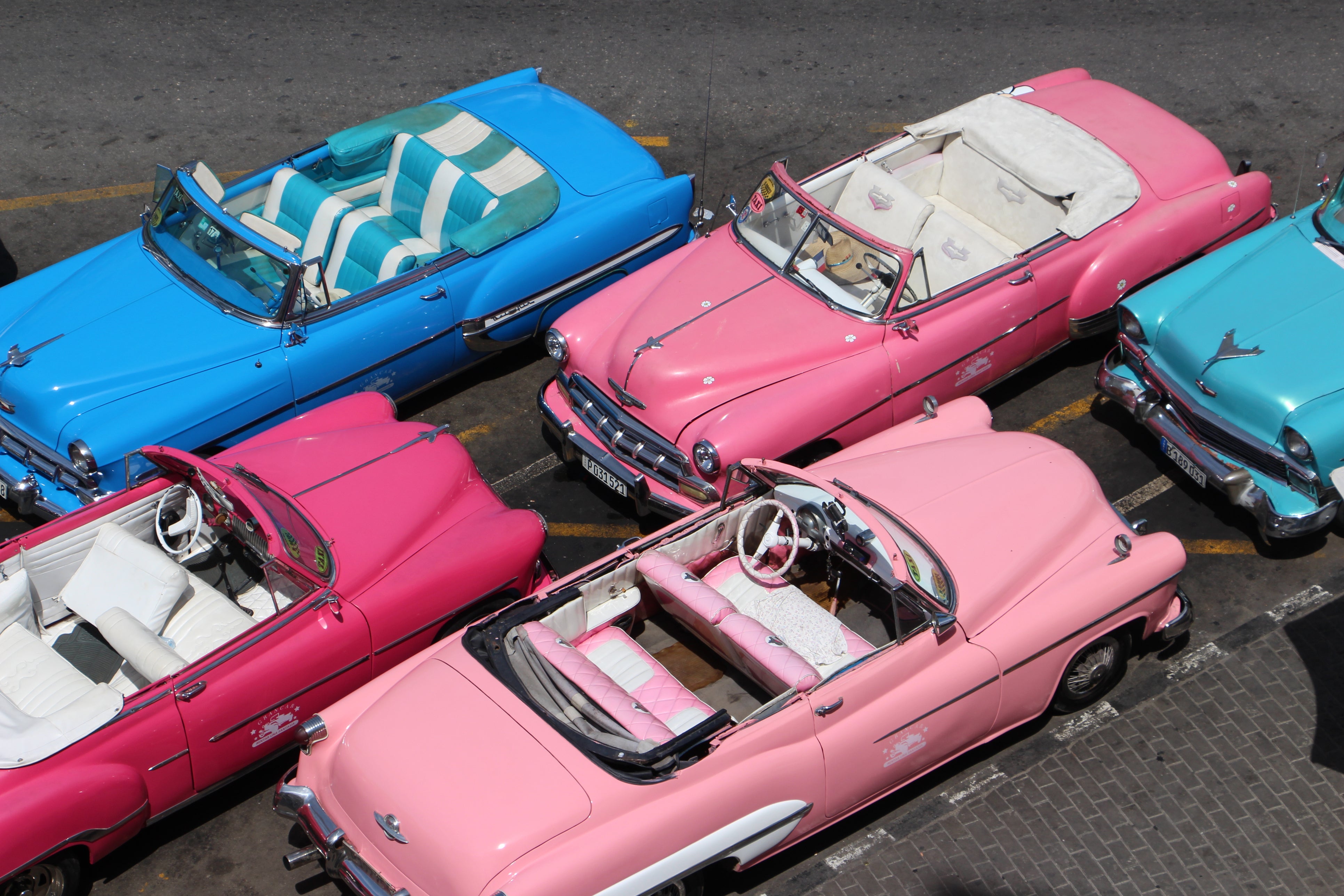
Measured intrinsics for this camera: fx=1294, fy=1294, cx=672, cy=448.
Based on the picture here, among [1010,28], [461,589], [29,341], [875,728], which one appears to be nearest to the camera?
[875,728]

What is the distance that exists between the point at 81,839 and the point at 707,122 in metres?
7.84

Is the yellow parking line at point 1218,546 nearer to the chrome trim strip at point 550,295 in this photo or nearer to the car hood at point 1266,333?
the car hood at point 1266,333

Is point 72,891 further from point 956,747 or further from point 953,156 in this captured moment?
point 953,156

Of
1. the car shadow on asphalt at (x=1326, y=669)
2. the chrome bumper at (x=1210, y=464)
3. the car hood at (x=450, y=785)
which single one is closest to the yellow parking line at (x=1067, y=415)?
the chrome bumper at (x=1210, y=464)

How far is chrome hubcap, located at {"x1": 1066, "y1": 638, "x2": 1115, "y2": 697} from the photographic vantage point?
6.33 meters

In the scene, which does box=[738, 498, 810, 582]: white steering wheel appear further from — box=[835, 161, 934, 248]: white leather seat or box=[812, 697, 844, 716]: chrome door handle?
box=[835, 161, 934, 248]: white leather seat

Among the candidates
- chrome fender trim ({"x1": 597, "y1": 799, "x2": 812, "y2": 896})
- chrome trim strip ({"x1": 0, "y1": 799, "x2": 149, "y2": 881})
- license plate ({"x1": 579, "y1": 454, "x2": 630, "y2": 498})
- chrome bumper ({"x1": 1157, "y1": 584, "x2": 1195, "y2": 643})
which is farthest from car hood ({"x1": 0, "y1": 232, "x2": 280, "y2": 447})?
chrome bumper ({"x1": 1157, "y1": 584, "x2": 1195, "y2": 643})

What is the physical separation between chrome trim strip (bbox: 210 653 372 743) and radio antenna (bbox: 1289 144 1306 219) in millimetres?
7332

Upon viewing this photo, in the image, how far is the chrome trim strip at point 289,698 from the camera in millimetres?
5922

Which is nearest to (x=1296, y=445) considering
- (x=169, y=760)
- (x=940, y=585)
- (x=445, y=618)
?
(x=940, y=585)

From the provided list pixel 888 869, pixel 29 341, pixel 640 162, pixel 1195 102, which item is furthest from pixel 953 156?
pixel 29 341

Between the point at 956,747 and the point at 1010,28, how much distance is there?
848 centimetres

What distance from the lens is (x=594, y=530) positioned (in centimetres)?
788

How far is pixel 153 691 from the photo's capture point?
5723 mm
